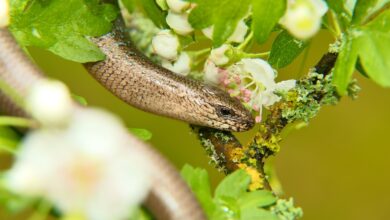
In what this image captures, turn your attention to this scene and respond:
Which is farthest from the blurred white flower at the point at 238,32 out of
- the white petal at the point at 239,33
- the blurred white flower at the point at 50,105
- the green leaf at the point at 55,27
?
the blurred white flower at the point at 50,105

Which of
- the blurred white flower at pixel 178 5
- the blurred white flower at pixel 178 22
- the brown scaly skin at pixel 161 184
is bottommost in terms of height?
the brown scaly skin at pixel 161 184

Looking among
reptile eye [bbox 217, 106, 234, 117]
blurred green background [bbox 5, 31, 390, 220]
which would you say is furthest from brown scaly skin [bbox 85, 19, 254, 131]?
blurred green background [bbox 5, 31, 390, 220]

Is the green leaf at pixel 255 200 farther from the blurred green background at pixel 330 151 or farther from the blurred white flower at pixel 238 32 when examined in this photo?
the blurred green background at pixel 330 151

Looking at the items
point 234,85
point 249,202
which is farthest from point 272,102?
point 249,202

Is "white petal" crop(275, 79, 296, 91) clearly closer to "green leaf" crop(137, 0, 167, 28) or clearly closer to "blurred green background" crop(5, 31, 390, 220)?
"green leaf" crop(137, 0, 167, 28)

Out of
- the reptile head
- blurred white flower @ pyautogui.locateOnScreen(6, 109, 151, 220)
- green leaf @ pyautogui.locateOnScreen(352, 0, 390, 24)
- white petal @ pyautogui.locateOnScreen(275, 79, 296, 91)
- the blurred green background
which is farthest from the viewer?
the blurred green background

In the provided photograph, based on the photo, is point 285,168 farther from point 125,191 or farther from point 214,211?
point 125,191
